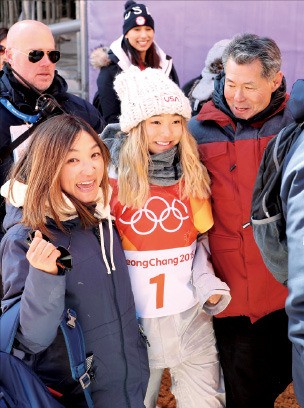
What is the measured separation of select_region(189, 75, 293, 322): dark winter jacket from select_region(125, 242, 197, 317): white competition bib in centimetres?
A: 20

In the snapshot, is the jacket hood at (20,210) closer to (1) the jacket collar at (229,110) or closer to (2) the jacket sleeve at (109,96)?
(1) the jacket collar at (229,110)

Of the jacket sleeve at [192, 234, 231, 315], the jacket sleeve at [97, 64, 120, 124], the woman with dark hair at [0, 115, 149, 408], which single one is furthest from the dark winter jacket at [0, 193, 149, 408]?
the jacket sleeve at [97, 64, 120, 124]

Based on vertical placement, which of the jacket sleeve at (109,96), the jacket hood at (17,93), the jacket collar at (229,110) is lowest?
the jacket sleeve at (109,96)

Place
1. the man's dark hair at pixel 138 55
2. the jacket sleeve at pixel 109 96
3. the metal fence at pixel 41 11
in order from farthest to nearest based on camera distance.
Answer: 1. the metal fence at pixel 41 11
2. the man's dark hair at pixel 138 55
3. the jacket sleeve at pixel 109 96

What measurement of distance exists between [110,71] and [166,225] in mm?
2376

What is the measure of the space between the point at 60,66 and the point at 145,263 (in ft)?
16.2

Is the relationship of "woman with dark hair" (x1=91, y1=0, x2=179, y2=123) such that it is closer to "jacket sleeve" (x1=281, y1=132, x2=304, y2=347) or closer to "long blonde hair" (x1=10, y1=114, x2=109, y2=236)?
"long blonde hair" (x1=10, y1=114, x2=109, y2=236)

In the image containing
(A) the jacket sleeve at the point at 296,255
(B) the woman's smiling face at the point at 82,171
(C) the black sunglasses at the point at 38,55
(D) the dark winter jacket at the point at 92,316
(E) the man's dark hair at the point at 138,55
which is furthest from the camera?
(E) the man's dark hair at the point at 138,55

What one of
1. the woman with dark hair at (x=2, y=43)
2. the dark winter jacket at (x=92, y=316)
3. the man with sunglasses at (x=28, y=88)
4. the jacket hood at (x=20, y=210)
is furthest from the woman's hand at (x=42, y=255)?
the woman with dark hair at (x=2, y=43)

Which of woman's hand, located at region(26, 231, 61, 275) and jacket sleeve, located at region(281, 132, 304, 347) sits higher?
jacket sleeve, located at region(281, 132, 304, 347)

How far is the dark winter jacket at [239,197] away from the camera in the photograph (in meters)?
2.54

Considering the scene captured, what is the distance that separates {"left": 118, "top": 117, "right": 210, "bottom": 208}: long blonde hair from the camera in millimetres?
2479

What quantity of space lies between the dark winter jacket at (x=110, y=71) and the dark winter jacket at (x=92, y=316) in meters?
2.34

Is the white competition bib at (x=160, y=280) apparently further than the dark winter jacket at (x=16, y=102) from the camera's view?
No
